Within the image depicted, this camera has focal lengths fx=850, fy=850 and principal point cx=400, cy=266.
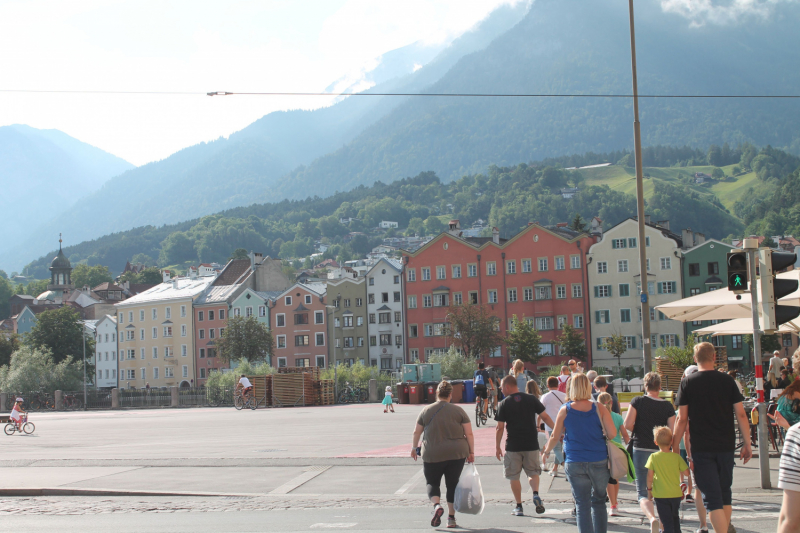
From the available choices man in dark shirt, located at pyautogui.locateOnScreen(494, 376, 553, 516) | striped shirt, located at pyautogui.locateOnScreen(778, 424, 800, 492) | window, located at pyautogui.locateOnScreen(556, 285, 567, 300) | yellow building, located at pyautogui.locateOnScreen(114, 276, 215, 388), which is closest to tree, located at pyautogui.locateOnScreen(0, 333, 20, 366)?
yellow building, located at pyautogui.locateOnScreen(114, 276, 215, 388)

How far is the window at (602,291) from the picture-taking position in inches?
2870

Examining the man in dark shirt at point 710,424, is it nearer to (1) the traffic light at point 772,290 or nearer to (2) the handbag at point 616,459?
(2) the handbag at point 616,459

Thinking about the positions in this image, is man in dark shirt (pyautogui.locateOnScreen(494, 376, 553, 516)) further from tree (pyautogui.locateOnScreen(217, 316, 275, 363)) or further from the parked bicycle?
tree (pyautogui.locateOnScreen(217, 316, 275, 363))

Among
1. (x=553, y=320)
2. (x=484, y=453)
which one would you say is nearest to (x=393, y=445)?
(x=484, y=453)

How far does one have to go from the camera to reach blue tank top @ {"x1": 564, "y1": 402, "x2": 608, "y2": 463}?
28.0 feet

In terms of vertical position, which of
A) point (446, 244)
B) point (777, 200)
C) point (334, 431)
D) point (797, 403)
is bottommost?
point (334, 431)

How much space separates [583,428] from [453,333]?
62123mm

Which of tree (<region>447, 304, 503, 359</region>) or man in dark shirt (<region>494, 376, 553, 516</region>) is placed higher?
tree (<region>447, 304, 503, 359</region>)

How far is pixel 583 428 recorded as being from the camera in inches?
339

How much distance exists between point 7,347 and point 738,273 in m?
99.8

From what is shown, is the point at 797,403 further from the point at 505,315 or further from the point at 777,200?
the point at 777,200

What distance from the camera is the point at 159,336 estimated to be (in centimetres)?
9662

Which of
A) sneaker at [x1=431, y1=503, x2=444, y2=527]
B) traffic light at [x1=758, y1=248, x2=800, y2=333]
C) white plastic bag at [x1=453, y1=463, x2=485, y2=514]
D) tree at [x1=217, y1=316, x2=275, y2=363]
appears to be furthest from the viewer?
tree at [x1=217, y1=316, x2=275, y2=363]

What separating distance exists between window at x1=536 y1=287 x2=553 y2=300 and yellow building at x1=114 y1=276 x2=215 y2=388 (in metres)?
40.0
